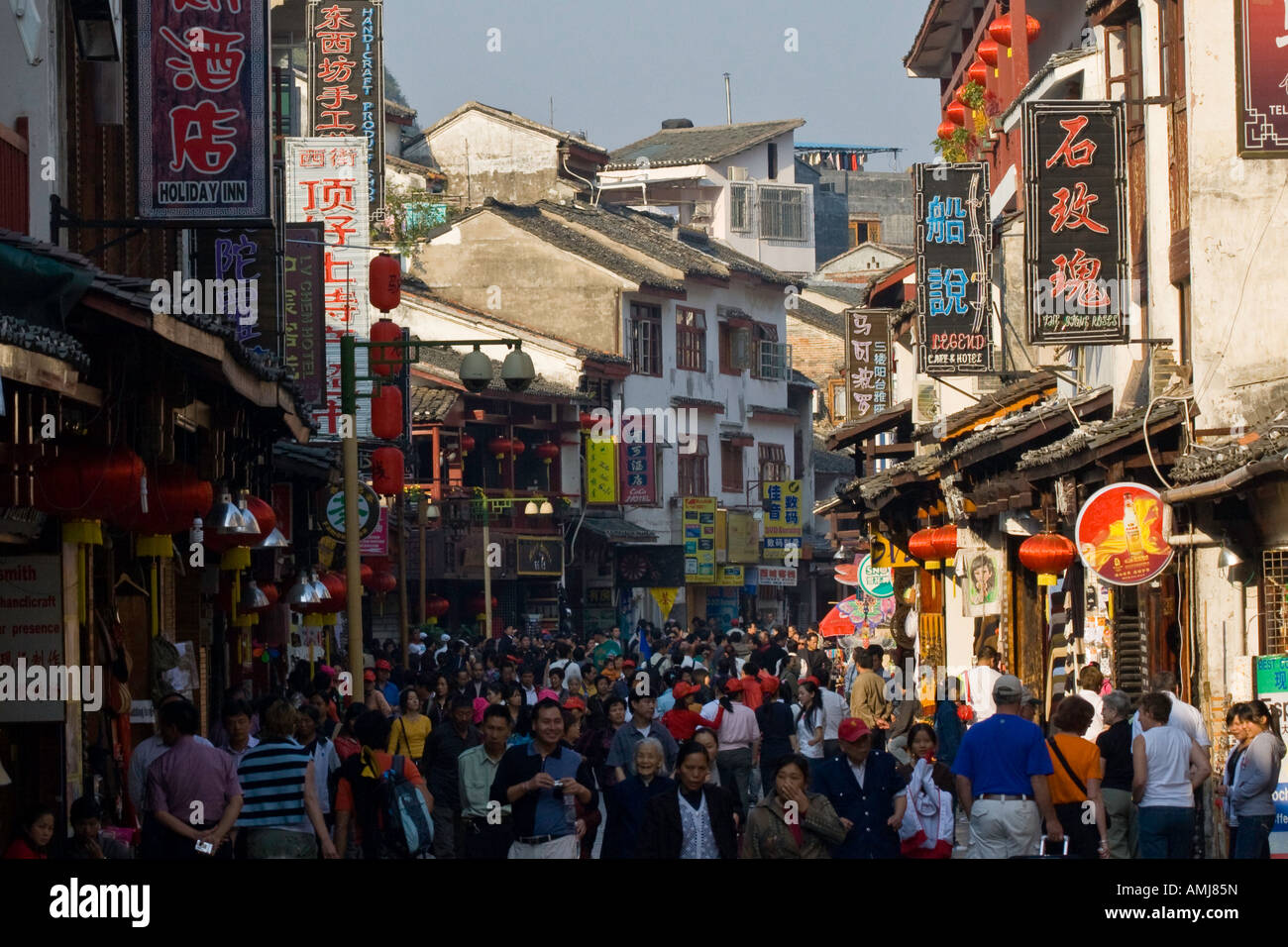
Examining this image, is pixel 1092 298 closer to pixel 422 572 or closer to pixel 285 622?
pixel 285 622

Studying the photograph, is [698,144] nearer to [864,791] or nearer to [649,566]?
[649,566]

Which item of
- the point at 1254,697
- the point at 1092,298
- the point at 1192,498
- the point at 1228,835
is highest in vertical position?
the point at 1092,298

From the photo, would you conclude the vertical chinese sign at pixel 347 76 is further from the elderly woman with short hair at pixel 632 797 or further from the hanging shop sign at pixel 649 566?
the elderly woman with short hair at pixel 632 797

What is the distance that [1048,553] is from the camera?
20266 mm

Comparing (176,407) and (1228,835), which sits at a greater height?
(176,407)

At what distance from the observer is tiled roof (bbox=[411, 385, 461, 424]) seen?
43.1m

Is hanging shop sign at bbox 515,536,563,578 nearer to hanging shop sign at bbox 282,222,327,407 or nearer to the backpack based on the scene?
hanging shop sign at bbox 282,222,327,407

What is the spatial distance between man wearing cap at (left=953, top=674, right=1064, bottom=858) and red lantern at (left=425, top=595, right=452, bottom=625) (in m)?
28.8

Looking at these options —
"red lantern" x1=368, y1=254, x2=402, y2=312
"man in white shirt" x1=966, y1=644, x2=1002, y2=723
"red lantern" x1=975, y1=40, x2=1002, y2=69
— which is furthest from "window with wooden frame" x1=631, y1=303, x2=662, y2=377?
"man in white shirt" x1=966, y1=644, x2=1002, y2=723

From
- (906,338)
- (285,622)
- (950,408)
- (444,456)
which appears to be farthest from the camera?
(444,456)

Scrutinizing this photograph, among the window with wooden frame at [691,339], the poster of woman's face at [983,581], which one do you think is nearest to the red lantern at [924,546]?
the poster of woman's face at [983,581]

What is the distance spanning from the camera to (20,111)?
14328mm

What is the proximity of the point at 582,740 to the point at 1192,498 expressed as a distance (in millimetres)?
5522
